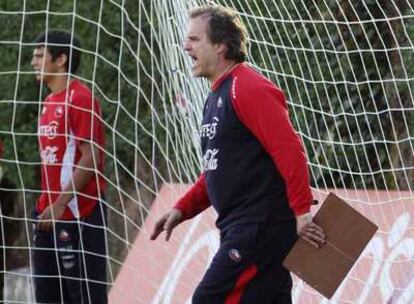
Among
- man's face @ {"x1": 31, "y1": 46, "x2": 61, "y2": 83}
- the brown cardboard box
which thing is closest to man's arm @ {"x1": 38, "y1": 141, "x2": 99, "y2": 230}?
man's face @ {"x1": 31, "y1": 46, "x2": 61, "y2": 83}

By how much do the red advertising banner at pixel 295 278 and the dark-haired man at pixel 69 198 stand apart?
1.73ft

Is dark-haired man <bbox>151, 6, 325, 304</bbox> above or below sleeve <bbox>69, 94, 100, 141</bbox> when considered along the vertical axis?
above

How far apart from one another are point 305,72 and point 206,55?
2497 mm

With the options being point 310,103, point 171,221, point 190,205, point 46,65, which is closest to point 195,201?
point 190,205

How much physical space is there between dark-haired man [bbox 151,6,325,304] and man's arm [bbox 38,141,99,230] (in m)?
1.77

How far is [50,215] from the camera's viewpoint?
7.37 meters

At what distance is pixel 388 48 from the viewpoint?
8.00 metres

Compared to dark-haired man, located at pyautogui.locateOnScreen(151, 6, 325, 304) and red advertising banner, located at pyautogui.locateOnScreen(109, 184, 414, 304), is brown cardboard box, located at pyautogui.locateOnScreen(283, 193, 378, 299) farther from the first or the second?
red advertising banner, located at pyautogui.locateOnScreen(109, 184, 414, 304)

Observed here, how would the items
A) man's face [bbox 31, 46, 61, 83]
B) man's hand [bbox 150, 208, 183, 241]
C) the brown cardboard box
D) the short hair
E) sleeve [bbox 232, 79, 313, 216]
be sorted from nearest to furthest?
sleeve [bbox 232, 79, 313, 216]
the brown cardboard box
the short hair
man's hand [bbox 150, 208, 183, 241]
man's face [bbox 31, 46, 61, 83]

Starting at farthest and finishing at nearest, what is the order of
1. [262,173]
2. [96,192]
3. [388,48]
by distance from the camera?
[388,48] < [96,192] < [262,173]

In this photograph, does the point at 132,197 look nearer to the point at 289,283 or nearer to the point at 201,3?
the point at 201,3

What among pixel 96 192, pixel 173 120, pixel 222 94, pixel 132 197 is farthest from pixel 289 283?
pixel 132 197

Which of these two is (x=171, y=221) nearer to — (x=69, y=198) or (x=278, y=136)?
(x=278, y=136)

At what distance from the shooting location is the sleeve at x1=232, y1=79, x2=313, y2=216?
5.43m
